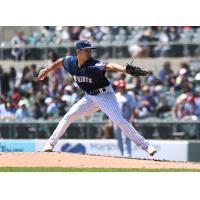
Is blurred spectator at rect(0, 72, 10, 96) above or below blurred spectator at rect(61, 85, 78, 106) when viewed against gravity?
above

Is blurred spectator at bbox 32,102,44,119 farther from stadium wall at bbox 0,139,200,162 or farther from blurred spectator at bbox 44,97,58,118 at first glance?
stadium wall at bbox 0,139,200,162

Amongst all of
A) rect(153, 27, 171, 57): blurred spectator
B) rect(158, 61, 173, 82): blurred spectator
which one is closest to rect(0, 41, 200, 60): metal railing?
rect(153, 27, 171, 57): blurred spectator

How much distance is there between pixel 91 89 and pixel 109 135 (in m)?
6.55

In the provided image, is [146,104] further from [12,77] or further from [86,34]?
[12,77]

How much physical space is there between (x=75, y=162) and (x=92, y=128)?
273 inches

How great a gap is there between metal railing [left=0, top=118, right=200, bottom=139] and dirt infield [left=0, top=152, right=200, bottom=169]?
6022mm

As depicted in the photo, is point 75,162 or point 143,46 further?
point 143,46

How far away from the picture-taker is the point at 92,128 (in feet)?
63.7

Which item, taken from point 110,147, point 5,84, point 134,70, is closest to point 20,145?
point 110,147

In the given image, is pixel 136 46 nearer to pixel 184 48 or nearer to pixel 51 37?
pixel 184 48

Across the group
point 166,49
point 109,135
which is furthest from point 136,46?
point 109,135

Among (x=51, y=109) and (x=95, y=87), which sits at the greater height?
(x=95, y=87)

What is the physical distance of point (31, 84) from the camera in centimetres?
2255

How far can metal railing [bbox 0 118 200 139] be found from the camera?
1886cm
